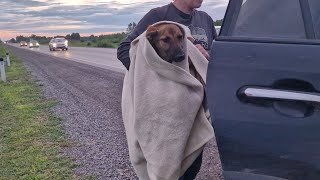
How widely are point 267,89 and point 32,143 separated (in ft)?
16.6

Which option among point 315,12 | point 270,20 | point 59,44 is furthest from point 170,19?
point 59,44

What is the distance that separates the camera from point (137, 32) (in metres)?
3.49

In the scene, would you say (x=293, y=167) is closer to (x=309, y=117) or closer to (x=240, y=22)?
(x=309, y=117)

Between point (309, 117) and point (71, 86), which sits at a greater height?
point (309, 117)

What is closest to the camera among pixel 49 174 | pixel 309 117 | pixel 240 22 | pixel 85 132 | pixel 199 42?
pixel 309 117

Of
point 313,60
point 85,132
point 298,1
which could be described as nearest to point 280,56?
point 313,60

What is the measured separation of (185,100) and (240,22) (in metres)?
0.74

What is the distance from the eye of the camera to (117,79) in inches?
579

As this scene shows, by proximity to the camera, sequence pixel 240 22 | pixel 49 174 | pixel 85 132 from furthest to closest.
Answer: pixel 85 132 < pixel 49 174 < pixel 240 22

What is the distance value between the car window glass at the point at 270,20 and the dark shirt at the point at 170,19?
123cm

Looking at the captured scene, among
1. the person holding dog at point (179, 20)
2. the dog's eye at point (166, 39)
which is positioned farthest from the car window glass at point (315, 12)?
the person holding dog at point (179, 20)

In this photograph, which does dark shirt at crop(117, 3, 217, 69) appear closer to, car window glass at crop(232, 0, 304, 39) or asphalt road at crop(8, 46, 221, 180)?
car window glass at crop(232, 0, 304, 39)

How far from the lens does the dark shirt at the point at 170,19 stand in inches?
135

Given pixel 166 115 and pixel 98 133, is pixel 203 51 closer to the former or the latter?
pixel 166 115
